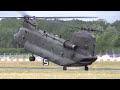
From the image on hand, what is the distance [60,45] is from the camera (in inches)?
1174

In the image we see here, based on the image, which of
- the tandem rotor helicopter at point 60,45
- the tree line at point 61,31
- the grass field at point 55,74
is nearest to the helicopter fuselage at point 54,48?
the tandem rotor helicopter at point 60,45

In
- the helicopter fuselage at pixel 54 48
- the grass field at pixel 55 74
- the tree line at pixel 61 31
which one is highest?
the tree line at pixel 61 31

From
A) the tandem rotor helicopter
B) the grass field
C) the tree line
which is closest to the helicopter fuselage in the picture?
the tandem rotor helicopter

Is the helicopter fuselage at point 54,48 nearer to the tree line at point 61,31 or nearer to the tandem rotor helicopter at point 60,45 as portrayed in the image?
the tandem rotor helicopter at point 60,45

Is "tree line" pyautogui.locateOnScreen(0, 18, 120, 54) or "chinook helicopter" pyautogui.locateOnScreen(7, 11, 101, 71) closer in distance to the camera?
"chinook helicopter" pyautogui.locateOnScreen(7, 11, 101, 71)

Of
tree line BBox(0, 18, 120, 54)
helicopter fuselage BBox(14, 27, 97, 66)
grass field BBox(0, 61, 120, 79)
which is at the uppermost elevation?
tree line BBox(0, 18, 120, 54)

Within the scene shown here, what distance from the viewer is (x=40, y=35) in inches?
1214

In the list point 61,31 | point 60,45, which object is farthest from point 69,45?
point 61,31

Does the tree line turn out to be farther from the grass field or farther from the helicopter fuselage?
the grass field

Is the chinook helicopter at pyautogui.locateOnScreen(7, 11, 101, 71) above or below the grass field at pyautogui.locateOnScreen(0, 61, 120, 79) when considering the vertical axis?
above

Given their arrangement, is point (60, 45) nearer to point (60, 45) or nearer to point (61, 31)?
point (60, 45)

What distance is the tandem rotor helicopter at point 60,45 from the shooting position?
2925 centimetres

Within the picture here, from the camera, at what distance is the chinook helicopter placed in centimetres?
2925
